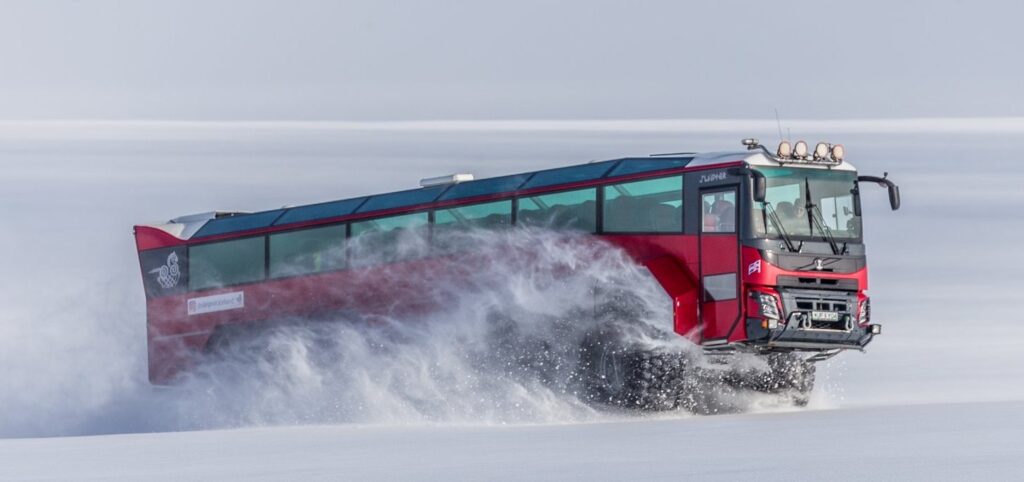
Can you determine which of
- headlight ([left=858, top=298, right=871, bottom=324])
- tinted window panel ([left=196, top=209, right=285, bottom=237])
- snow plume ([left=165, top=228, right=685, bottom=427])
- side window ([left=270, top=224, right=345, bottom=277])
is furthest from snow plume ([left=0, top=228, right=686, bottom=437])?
headlight ([left=858, top=298, right=871, bottom=324])

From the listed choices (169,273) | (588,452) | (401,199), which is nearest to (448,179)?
(401,199)

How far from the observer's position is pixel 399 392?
2258 cm

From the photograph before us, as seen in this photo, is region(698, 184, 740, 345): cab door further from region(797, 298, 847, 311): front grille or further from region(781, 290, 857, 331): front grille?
region(797, 298, 847, 311): front grille

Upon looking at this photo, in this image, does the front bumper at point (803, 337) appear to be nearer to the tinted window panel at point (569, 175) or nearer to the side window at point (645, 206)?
the side window at point (645, 206)

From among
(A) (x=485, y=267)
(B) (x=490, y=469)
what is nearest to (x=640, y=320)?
(A) (x=485, y=267)

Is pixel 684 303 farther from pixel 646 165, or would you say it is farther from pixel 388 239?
pixel 388 239

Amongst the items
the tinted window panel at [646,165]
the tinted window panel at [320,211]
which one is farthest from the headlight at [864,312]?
the tinted window panel at [320,211]

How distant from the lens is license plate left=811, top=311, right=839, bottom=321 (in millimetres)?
19578

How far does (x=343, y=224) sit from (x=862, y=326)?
8.67 m

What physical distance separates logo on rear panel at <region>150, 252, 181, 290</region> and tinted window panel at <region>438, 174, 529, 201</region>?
263 inches

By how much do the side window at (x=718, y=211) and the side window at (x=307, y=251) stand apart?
678cm

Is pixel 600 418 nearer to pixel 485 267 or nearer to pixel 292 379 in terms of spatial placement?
pixel 485 267

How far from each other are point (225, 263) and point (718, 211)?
1011 centimetres

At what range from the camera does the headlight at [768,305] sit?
19.3 meters
